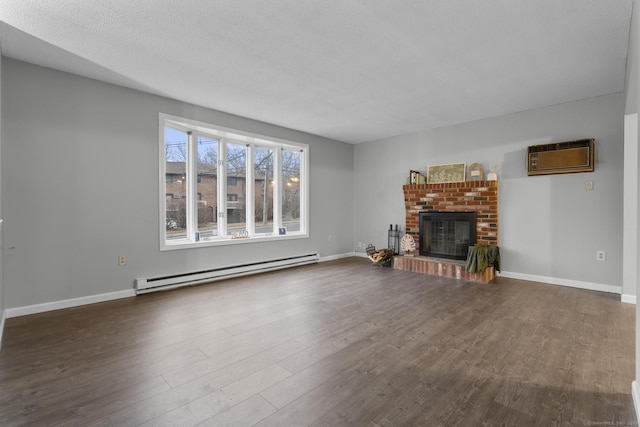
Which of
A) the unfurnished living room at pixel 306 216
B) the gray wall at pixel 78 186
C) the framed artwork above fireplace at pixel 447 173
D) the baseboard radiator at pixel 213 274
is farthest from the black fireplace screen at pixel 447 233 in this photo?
the gray wall at pixel 78 186

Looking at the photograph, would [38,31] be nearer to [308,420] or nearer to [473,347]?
[308,420]

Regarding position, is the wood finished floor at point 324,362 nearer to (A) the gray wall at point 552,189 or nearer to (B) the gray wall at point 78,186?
(B) the gray wall at point 78,186

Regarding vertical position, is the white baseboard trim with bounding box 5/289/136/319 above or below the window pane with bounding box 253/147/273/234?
below

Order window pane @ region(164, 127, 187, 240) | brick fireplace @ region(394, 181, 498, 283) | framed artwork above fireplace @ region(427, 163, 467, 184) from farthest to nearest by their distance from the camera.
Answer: framed artwork above fireplace @ region(427, 163, 467, 184) < brick fireplace @ region(394, 181, 498, 283) < window pane @ region(164, 127, 187, 240)

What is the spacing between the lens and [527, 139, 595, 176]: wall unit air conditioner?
154 inches

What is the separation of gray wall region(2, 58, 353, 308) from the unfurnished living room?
0.07 feet

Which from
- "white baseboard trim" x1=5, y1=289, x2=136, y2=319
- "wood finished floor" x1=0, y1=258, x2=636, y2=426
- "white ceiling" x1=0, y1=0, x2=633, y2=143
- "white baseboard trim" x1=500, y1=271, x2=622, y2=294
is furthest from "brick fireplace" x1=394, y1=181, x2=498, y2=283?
"white baseboard trim" x1=5, y1=289, x2=136, y2=319

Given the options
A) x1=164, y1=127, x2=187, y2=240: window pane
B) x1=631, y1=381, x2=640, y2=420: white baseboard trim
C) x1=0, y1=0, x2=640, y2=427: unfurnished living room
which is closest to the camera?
x1=631, y1=381, x2=640, y2=420: white baseboard trim

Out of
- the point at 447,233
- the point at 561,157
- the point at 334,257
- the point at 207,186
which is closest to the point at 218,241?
the point at 207,186

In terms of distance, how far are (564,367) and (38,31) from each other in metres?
4.71

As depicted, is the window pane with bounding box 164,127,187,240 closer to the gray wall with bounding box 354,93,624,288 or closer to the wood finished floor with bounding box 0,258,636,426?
the wood finished floor with bounding box 0,258,636,426

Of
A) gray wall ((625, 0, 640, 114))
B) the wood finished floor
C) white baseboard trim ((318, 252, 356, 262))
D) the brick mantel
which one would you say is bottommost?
the wood finished floor

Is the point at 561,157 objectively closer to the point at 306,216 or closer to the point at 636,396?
the point at 636,396

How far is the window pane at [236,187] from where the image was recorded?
193 inches
